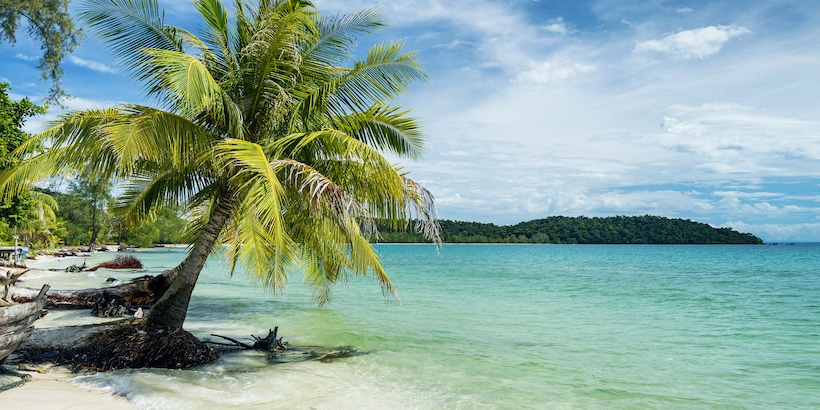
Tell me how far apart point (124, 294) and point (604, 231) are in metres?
126

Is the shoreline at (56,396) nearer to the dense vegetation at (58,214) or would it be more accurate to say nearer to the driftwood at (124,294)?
the dense vegetation at (58,214)

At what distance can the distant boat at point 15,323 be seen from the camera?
5414 mm

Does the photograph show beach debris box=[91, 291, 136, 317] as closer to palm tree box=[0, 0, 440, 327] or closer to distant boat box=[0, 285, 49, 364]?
palm tree box=[0, 0, 440, 327]

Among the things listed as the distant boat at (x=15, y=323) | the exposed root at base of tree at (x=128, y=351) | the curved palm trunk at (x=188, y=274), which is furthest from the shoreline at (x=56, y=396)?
the curved palm trunk at (x=188, y=274)

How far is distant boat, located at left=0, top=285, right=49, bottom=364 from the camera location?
17.8 ft

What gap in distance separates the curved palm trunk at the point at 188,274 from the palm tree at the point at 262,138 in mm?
18

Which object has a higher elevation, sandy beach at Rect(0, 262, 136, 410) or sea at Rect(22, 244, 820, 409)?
sandy beach at Rect(0, 262, 136, 410)

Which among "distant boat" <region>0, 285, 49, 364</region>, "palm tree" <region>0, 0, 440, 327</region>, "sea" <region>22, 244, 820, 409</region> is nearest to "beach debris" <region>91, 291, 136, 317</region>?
"sea" <region>22, 244, 820, 409</region>

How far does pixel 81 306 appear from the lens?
13047 millimetres

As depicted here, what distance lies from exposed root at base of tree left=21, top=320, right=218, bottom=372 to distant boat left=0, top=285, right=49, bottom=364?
5.10 ft

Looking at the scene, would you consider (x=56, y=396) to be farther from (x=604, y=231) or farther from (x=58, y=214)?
(x=604, y=231)

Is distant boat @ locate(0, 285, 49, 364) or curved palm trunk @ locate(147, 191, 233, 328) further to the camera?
curved palm trunk @ locate(147, 191, 233, 328)

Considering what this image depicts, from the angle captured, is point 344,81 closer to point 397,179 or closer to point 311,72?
point 311,72

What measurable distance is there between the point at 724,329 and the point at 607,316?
3.33m
